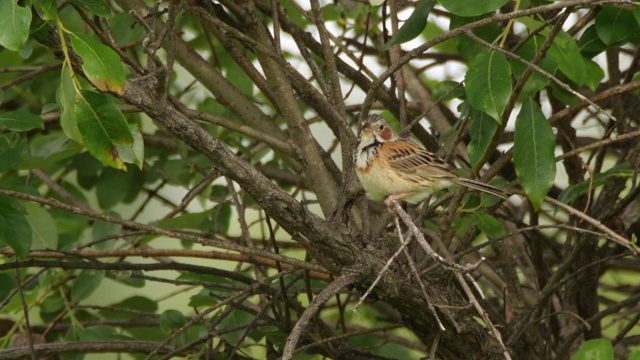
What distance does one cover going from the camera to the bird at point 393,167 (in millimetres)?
4012

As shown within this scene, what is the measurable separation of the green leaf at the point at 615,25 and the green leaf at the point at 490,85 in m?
0.58

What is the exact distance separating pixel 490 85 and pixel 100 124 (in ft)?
4.21

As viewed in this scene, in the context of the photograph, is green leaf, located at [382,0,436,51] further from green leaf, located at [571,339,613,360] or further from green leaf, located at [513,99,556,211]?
green leaf, located at [571,339,613,360]

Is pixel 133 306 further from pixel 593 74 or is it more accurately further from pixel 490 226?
pixel 593 74

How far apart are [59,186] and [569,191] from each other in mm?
2677

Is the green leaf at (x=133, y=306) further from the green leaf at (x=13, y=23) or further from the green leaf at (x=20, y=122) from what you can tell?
the green leaf at (x=13, y=23)

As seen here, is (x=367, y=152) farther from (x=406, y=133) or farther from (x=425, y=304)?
(x=425, y=304)

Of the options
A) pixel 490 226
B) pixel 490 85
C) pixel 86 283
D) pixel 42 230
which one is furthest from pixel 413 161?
pixel 42 230

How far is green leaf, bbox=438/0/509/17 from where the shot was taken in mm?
2941

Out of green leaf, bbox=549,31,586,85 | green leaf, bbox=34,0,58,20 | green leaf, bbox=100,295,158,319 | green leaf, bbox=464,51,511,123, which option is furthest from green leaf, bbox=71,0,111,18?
green leaf, bbox=100,295,158,319

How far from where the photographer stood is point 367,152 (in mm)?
4352

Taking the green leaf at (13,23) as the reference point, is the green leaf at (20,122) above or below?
above

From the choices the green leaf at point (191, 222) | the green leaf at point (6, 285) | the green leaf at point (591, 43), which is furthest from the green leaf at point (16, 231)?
the green leaf at point (591, 43)

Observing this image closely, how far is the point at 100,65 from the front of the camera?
253 cm
